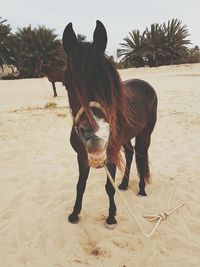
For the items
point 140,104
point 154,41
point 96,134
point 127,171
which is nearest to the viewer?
point 96,134

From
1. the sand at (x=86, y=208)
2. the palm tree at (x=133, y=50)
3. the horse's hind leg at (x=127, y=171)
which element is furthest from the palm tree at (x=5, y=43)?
the horse's hind leg at (x=127, y=171)

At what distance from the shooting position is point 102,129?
1.71 m

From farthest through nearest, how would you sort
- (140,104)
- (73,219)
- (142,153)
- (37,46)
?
(37,46), (142,153), (140,104), (73,219)

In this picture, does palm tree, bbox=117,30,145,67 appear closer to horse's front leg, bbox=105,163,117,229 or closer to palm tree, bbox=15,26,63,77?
palm tree, bbox=15,26,63,77

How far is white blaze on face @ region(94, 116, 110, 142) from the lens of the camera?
1695 mm

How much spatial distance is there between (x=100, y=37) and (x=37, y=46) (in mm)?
20329

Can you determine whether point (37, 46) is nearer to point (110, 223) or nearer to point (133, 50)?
point (133, 50)

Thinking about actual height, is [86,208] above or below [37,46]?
below

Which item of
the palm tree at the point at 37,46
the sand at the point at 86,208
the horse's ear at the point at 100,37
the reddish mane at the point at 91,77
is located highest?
the palm tree at the point at 37,46

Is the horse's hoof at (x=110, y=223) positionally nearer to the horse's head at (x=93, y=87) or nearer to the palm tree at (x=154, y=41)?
the horse's head at (x=93, y=87)

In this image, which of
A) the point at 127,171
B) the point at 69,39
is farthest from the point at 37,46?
the point at 69,39

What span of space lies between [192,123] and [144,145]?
11.2 feet

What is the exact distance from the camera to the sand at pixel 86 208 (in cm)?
235

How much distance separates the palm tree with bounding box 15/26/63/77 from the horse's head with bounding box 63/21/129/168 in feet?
63.3
